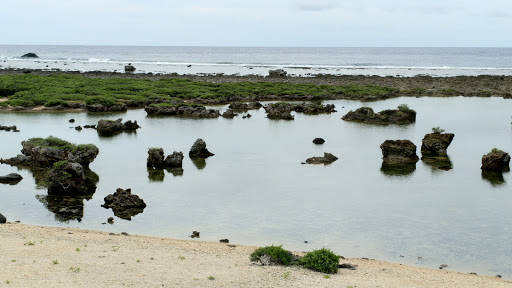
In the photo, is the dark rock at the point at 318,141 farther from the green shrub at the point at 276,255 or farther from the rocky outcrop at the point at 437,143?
the green shrub at the point at 276,255

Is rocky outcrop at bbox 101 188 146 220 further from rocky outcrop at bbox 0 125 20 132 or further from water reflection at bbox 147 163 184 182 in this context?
rocky outcrop at bbox 0 125 20 132

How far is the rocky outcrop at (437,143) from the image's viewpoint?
121ft

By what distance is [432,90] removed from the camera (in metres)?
77.7

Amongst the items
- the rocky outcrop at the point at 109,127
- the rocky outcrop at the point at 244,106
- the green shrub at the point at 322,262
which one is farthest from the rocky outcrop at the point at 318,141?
the green shrub at the point at 322,262

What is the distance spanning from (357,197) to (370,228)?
4.59 metres

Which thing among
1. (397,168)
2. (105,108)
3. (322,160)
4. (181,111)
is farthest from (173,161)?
(105,108)

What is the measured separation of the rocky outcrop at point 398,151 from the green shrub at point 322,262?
754 inches

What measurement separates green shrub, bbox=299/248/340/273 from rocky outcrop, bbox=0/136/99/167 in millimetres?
18285

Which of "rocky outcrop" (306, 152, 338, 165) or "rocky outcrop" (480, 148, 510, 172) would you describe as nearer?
"rocky outcrop" (480, 148, 510, 172)

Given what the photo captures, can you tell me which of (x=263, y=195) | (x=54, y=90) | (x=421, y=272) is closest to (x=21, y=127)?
(x=54, y=90)

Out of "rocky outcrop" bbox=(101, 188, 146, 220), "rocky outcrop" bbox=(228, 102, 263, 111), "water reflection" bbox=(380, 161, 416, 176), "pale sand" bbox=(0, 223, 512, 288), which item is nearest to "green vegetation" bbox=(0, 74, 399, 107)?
"rocky outcrop" bbox=(228, 102, 263, 111)

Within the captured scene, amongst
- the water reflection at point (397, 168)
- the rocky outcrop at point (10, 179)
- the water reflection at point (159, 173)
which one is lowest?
the rocky outcrop at point (10, 179)

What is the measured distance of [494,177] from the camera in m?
31.3

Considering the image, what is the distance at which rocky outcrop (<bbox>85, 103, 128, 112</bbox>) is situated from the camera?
57406 mm
